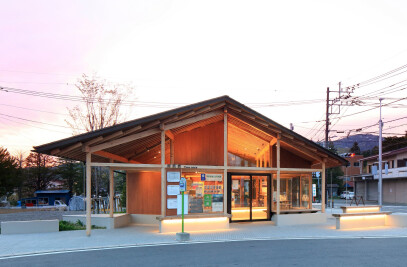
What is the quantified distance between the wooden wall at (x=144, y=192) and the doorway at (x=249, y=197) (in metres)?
3.29

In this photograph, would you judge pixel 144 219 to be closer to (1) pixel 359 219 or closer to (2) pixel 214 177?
(2) pixel 214 177

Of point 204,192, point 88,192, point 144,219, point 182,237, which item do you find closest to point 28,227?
point 88,192

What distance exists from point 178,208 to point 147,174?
354 centimetres

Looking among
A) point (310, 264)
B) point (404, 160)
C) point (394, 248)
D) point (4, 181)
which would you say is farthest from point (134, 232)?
point (404, 160)

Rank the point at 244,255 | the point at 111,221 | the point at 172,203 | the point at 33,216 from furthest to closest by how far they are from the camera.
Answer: the point at 33,216, the point at 111,221, the point at 172,203, the point at 244,255

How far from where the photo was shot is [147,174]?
1828 cm

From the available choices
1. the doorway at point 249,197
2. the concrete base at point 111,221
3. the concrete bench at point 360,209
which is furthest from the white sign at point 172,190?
the concrete bench at point 360,209

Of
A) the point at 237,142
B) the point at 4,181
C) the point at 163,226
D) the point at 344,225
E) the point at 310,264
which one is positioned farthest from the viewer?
the point at 4,181

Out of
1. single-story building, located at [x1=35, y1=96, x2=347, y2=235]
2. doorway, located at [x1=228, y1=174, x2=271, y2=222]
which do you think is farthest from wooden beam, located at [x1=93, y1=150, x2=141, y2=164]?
doorway, located at [x1=228, y1=174, x2=271, y2=222]

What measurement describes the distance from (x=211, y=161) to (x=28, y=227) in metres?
7.86

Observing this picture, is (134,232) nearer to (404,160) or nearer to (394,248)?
(394,248)

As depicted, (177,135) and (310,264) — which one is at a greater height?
(177,135)

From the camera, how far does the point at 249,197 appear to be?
1819 centimetres

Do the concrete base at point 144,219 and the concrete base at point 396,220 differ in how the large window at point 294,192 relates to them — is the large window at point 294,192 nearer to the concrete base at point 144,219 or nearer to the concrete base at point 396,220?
the concrete base at point 396,220
